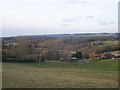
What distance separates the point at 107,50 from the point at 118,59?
1543 mm

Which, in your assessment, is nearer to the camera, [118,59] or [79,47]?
[118,59]

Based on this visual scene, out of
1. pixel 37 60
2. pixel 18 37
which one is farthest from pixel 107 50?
pixel 18 37

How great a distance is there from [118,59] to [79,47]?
15.9ft

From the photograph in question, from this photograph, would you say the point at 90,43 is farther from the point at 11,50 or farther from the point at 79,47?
the point at 11,50

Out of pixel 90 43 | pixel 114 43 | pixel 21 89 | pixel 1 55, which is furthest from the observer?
pixel 90 43

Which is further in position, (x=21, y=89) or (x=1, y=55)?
(x=1, y=55)

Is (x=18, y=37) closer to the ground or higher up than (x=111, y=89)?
higher up

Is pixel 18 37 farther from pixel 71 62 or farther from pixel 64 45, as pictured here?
pixel 64 45

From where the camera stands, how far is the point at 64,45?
34.2 meters

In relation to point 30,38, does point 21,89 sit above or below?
below

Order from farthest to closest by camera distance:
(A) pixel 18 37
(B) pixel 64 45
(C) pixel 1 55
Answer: (B) pixel 64 45 < (A) pixel 18 37 < (C) pixel 1 55

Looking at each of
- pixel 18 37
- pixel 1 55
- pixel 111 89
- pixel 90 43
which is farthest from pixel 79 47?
pixel 111 89

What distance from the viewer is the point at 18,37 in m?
26.7

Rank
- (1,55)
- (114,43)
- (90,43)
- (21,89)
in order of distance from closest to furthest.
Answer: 1. (21,89)
2. (1,55)
3. (114,43)
4. (90,43)
